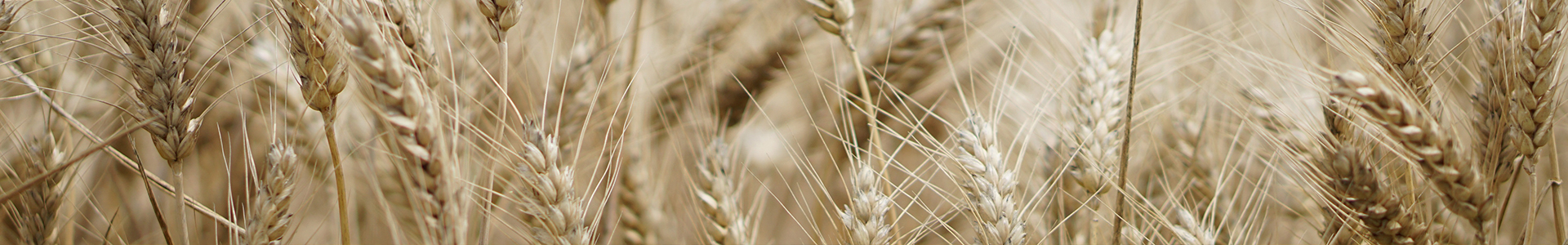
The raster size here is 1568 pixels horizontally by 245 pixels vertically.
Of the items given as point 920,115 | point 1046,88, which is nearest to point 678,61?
point 920,115

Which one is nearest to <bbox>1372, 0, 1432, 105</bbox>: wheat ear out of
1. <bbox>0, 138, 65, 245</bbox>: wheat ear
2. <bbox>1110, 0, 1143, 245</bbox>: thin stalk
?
<bbox>1110, 0, 1143, 245</bbox>: thin stalk

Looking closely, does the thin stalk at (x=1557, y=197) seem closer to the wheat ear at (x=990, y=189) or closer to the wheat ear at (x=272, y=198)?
the wheat ear at (x=990, y=189)

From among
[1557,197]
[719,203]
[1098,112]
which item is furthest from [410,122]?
[1557,197]

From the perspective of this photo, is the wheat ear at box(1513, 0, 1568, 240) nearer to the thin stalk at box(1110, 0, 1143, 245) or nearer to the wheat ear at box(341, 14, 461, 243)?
the thin stalk at box(1110, 0, 1143, 245)

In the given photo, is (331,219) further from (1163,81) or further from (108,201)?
(1163,81)

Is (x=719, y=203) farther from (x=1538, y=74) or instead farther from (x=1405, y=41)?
(x=1538, y=74)
